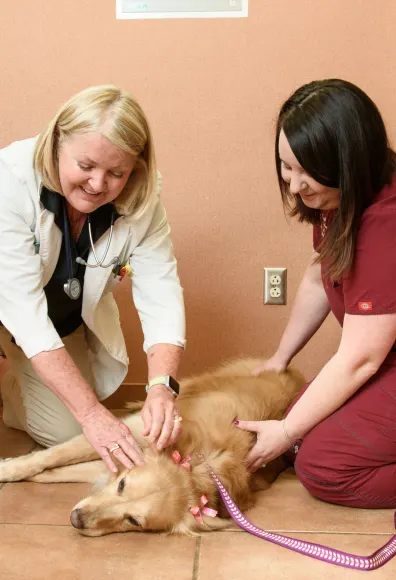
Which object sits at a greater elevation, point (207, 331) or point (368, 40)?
point (368, 40)

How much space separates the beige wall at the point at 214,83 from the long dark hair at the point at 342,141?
937mm

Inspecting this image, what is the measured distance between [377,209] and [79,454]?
1.02 metres

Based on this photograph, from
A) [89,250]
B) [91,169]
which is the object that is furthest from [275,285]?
[91,169]

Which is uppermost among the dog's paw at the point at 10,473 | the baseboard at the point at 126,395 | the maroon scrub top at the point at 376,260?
the maroon scrub top at the point at 376,260

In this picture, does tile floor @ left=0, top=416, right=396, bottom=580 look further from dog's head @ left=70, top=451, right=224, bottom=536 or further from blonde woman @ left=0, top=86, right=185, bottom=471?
blonde woman @ left=0, top=86, right=185, bottom=471

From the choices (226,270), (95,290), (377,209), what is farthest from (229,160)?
(377,209)

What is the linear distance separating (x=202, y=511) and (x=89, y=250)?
0.74 meters

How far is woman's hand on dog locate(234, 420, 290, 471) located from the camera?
1.68 m

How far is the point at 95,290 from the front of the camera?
187 centimetres

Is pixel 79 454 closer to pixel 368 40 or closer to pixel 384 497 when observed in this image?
pixel 384 497

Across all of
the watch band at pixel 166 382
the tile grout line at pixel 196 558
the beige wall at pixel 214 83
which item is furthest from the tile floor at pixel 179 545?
the beige wall at pixel 214 83

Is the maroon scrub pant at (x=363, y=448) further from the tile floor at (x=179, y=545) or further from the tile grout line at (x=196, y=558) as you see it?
the tile grout line at (x=196, y=558)

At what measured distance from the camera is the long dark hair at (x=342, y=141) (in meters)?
1.40

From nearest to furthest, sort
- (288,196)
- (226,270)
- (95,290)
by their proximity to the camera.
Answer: (288,196) < (95,290) < (226,270)
